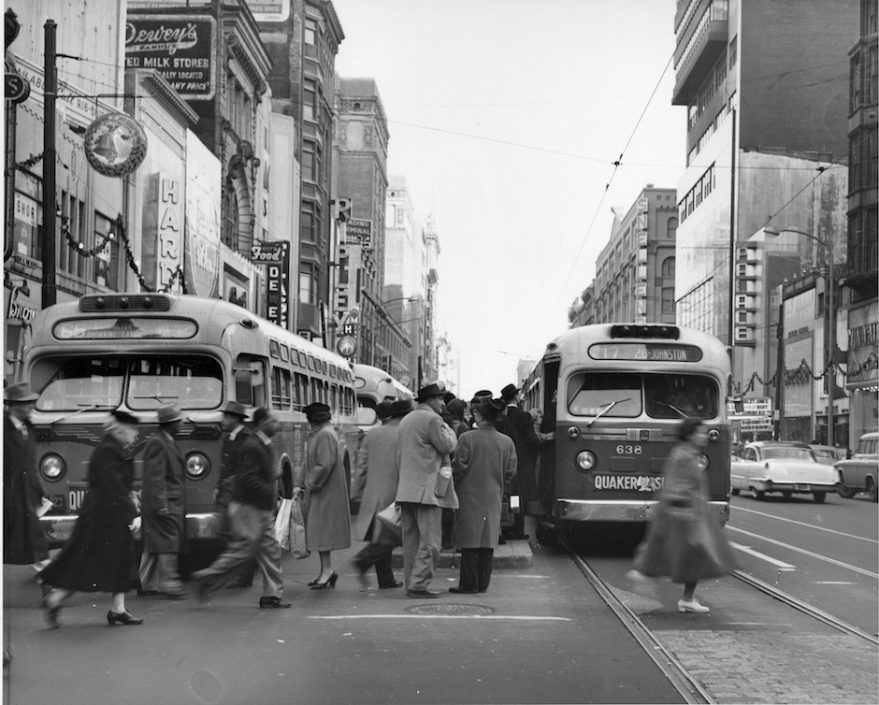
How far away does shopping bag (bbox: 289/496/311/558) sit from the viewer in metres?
12.9

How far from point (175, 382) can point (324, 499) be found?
2.09 m

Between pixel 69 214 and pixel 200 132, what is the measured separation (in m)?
16.3

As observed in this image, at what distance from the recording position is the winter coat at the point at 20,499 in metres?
7.96

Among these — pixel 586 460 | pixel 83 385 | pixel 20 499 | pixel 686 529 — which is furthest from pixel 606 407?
pixel 20 499

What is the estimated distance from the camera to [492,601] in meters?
10.6

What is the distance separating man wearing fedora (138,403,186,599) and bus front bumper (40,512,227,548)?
2.53 feet

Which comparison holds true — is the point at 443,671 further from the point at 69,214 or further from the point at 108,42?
the point at 108,42

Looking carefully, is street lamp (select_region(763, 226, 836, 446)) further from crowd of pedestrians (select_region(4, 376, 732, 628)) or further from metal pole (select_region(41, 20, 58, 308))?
crowd of pedestrians (select_region(4, 376, 732, 628))

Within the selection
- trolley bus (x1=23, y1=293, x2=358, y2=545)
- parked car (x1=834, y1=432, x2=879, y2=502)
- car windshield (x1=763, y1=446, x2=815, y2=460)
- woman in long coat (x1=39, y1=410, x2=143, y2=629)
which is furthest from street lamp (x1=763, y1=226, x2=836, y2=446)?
woman in long coat (x1=39, y1=410, x2=143, y2=629)

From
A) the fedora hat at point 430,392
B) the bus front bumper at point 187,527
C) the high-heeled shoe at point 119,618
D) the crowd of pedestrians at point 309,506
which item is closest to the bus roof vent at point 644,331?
the crowd of pedestrians at point 309,506

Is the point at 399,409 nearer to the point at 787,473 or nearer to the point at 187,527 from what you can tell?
the point at 187,527

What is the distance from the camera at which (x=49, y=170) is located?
16.8m

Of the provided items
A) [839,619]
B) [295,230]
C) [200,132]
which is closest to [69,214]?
[200,132]

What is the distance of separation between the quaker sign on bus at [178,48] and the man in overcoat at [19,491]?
33928mm
